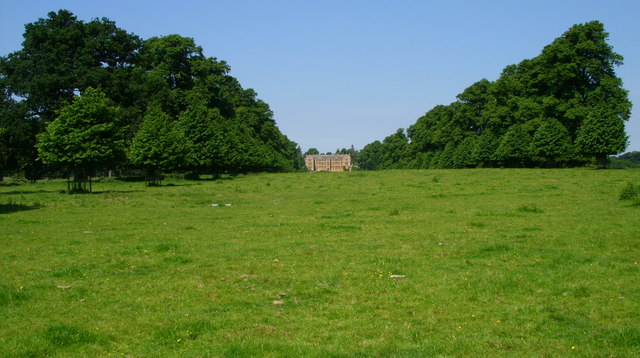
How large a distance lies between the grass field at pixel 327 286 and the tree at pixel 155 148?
30.7 metres

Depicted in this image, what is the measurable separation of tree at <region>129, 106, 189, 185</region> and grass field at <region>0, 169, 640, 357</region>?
101 ft

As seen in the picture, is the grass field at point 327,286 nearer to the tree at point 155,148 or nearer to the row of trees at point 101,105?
the row of trees at point 101,105

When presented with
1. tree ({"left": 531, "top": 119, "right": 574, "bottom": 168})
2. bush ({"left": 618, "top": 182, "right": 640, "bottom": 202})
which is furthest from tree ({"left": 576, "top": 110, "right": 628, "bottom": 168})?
bush ({"left": 618, "top": 182, "right": 640, "bottom": 202})

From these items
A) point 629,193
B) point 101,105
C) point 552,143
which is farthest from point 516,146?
point 101,105

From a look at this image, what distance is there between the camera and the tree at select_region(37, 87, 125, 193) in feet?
145

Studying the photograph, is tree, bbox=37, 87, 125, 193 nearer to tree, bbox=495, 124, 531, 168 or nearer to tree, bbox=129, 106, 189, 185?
tree, bbox=129, 106, 189, 185

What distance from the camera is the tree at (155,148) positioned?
56500 millimetres

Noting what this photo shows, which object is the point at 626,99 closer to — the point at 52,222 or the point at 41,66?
the point at 52,222

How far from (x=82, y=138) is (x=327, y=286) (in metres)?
38.8

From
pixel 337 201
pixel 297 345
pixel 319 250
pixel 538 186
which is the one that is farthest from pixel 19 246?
pixel 538 186

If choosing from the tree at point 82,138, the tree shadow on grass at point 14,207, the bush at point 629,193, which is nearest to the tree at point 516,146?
the bush at point 629,193

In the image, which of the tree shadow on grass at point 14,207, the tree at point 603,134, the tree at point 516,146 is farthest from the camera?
the tree at point 516,146

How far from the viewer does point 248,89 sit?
399 feet

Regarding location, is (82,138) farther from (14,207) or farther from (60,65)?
(60,65)
